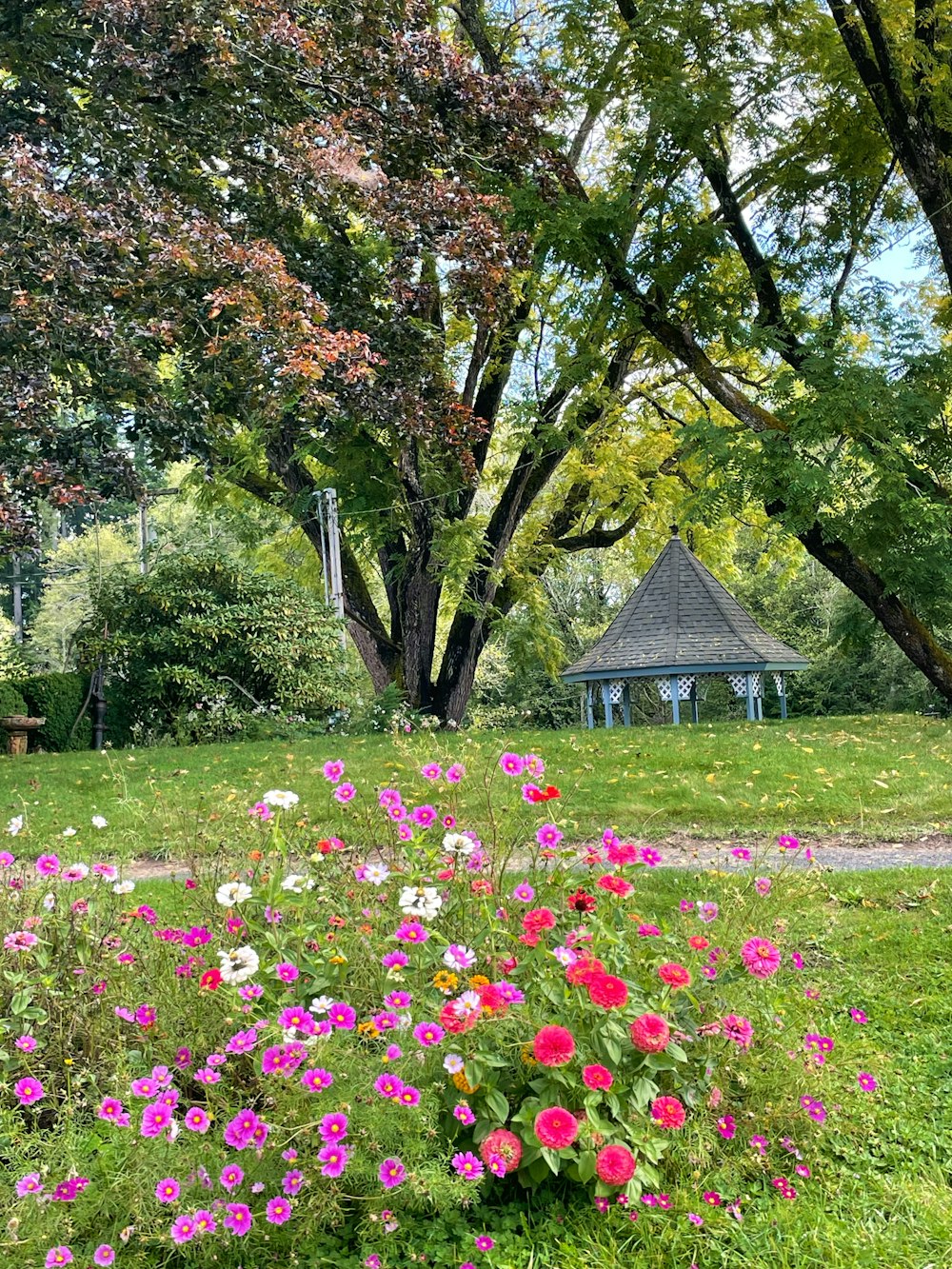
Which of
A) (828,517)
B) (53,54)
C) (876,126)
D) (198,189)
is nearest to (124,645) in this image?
(198,189)

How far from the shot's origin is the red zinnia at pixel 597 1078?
2.13 m

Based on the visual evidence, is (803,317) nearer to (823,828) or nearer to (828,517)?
(828,517)

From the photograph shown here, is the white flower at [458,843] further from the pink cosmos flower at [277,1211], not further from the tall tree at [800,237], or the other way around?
the tall tree at [800,237]

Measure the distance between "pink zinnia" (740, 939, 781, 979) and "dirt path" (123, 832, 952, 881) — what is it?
2.47m

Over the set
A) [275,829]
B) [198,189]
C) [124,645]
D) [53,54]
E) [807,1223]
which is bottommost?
[807,1223]

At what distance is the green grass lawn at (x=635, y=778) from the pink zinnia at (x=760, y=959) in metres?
2.33

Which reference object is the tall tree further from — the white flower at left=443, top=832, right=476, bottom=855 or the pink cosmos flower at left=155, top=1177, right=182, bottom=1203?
the pink cosmos flower at left=155, top=1177, right=182, bottom=1203

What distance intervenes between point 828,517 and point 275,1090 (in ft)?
29.1

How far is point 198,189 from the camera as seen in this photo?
9203mm

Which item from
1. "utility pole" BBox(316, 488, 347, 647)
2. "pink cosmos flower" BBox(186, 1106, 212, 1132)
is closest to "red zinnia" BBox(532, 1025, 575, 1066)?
"pink cosmos flower" BBox(186, 1106, 212, 1132)

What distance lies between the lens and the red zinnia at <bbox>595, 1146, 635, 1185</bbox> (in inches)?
79.4

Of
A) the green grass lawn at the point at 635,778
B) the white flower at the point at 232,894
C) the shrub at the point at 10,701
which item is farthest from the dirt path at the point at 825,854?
the shrub at the point at 10,701

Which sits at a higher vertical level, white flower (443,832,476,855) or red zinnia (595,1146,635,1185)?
white flower (443,832,476,855)

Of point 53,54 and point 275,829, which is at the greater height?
point 53,54
